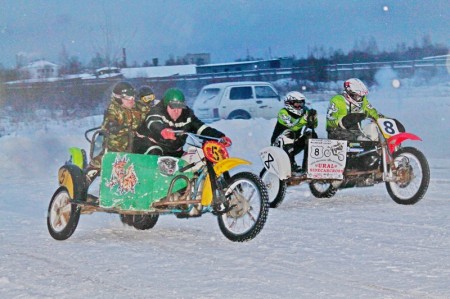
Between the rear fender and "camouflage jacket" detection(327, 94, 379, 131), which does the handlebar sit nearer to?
the rear fender

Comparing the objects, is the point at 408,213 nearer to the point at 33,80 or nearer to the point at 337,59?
the point at 33,80

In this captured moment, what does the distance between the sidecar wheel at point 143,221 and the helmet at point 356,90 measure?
3897mm

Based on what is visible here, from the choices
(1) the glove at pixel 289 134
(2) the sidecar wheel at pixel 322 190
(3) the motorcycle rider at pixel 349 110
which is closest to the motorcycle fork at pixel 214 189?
(1) the glove at pixel 289 134

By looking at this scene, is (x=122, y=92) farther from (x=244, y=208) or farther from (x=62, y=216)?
(x=244, y=208)

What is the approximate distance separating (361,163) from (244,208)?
3.83 m

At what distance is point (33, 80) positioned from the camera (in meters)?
34.2

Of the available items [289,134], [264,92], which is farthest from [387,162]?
[264,92]

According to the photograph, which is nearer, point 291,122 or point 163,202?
point 163,202

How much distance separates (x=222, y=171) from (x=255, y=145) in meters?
13.1

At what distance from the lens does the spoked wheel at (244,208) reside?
816 cm

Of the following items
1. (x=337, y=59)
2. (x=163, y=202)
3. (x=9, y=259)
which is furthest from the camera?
(x=337, y=59)

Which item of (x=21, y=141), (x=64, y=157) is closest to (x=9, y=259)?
(x=64, y=157)

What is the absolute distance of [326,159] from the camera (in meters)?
11.5

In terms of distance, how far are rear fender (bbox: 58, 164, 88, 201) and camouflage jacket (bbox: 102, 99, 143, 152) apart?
58cm
